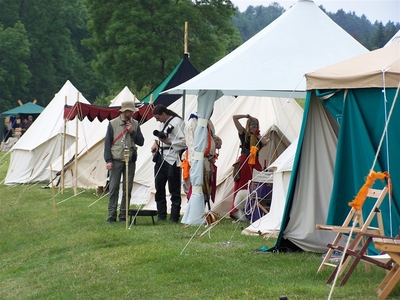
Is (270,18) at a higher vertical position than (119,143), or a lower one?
higher

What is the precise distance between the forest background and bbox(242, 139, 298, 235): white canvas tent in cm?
2323

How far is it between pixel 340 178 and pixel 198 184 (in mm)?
3546

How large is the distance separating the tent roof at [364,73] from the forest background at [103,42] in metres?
25.5

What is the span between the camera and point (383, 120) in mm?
7602

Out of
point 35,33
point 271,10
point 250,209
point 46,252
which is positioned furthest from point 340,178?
point 271,10

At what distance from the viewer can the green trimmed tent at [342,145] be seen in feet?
24.6

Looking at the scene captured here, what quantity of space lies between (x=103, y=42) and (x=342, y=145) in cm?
3216

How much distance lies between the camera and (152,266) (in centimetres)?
832

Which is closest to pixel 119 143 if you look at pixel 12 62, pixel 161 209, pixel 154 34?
pixel 161 209

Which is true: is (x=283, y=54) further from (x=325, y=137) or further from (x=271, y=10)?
(x=271, y=10)

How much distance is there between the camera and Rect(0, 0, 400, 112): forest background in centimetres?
3672

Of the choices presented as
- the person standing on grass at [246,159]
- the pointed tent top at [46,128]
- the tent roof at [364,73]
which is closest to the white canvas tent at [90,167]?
the pointed tent top at [46,128]

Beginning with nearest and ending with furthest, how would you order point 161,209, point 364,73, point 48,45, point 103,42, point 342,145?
point 364,73, point 342,145, point 161,209, point 103,42, point 48,45

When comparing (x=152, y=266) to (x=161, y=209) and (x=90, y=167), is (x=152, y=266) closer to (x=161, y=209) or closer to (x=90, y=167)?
(x=161, y=209)
